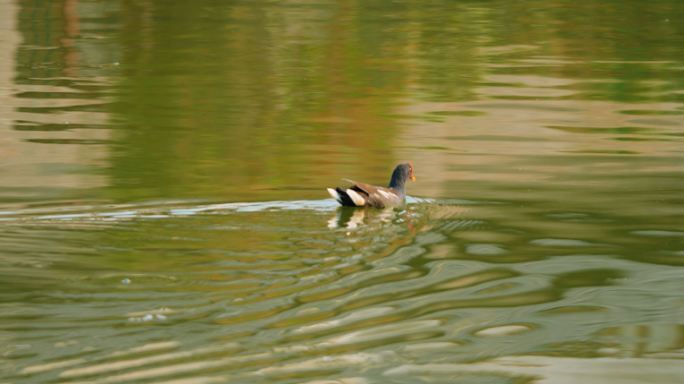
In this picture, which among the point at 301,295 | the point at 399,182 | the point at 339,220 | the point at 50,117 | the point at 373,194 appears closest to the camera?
the point at 301,295

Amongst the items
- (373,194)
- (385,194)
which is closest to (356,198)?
(373,194)

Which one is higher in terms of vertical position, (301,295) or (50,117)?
(50,117)

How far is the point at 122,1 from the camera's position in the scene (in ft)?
104

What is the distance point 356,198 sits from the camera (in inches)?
355

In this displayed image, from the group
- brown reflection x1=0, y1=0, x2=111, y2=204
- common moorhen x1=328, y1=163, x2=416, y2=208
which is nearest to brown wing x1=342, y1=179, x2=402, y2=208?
common moorhen x1=328, y1=163, x2=416, y2=208

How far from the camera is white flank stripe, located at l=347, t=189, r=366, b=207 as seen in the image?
896 cm

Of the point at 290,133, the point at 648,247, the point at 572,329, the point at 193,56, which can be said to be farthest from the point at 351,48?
the point at 572,329

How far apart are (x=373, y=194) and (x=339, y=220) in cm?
80

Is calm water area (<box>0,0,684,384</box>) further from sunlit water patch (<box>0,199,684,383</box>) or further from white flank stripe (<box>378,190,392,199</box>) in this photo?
white flank stripe (<box>378,190,392,199</box>)

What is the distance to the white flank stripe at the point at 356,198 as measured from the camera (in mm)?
8961

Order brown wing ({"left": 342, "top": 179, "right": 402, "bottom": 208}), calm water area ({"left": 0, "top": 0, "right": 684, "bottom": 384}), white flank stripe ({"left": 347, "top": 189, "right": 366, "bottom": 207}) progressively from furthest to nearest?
brown wing ({"left": 342, "top": 179, "right": 402, "bottom": 208}) < white flank stripe ({"left": 347, "top": 189, "right": 366, "bottom": 207}) < calm water area ({"left": 0, "top": 0, "right": 684, "bottom": 384})

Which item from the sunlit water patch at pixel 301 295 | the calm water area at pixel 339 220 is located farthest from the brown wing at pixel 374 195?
the sunlit water patch at pixel 301 295

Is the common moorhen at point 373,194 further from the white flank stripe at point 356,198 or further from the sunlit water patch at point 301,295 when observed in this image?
the sunlit water patch at point 301,295

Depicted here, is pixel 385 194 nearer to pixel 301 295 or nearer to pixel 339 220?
pixel 339 220
